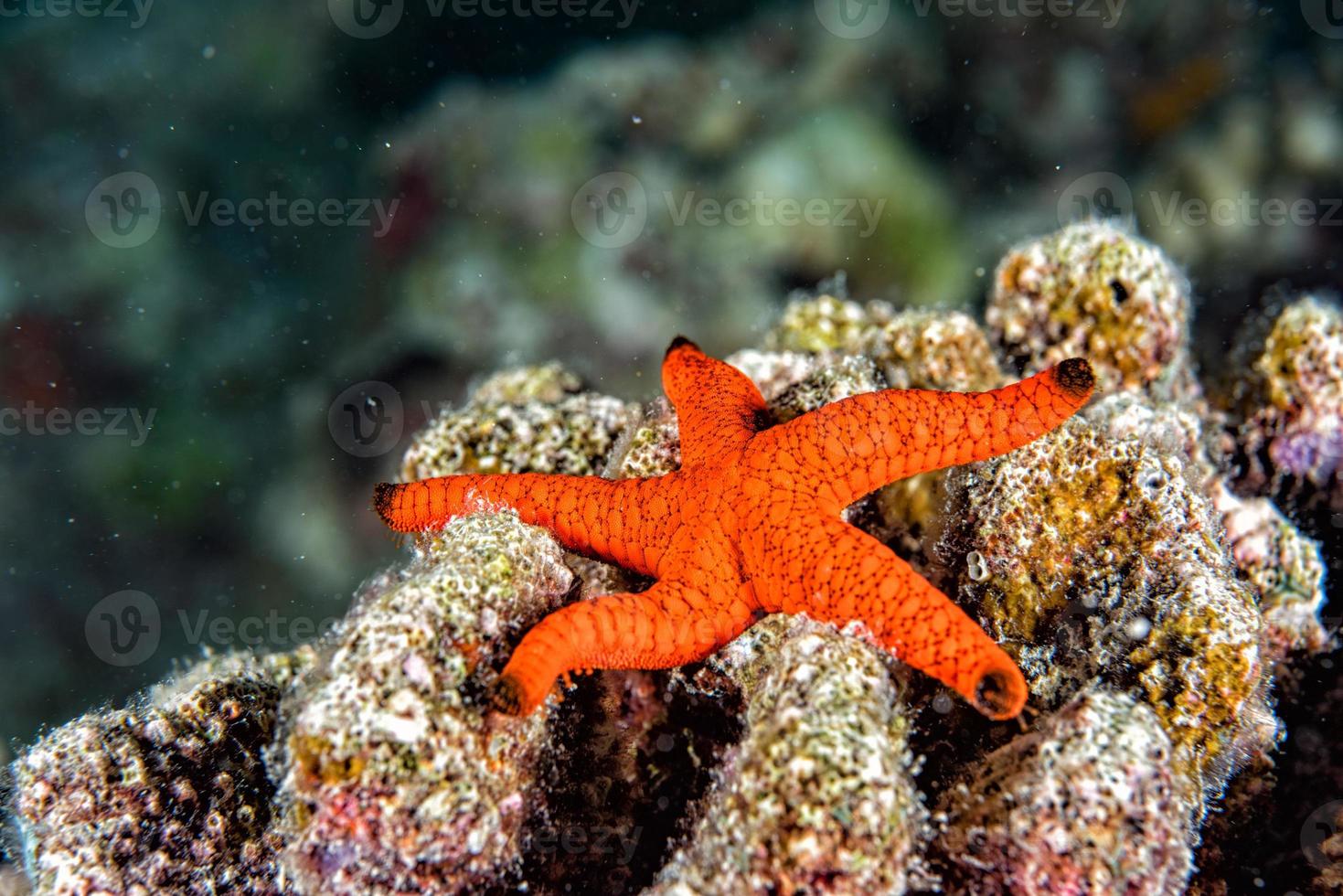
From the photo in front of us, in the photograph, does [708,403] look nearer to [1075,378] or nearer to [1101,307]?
[1075,378]

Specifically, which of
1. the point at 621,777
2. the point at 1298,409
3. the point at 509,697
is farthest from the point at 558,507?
the point at 1298,409

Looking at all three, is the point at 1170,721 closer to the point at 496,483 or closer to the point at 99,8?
the point at 496,483

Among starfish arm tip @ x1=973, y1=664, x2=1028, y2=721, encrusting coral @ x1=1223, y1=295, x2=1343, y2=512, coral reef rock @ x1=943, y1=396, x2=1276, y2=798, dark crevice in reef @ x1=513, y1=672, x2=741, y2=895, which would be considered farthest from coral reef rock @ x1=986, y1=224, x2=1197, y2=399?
dark crevice in reef @ x1=513, y1=672, x2=741, y2=895

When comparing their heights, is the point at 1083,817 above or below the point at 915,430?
below

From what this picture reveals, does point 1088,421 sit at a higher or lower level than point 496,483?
higher

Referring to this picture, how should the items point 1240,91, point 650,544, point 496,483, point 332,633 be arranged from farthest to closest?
point 1240,91 → point 496,483 → point 650,544 → point 332,633

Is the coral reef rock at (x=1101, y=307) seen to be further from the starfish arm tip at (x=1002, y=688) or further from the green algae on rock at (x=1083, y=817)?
the starfish arm tip at (x=1002, y=688)

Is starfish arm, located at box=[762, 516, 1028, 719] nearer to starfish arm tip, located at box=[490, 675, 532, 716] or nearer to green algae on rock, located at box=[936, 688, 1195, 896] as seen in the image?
green algae on rock, located at box=[936, 688, 1195, 896]

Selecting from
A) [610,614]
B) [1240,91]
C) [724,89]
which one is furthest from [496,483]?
[1240,91]
